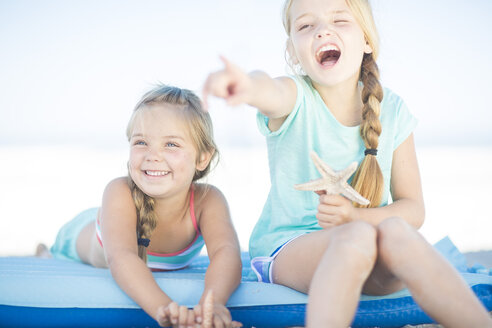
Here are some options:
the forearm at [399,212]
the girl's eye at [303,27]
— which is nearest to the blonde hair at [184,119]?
Answer: the girl's eye at [303,27]

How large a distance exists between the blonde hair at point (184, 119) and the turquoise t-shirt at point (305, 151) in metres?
0.32

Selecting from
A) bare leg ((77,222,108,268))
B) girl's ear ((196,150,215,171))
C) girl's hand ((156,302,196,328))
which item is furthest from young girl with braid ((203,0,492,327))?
bare leg ((77,222,108,268))

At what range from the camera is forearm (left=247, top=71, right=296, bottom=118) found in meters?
1.90

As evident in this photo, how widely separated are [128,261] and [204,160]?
0.76m

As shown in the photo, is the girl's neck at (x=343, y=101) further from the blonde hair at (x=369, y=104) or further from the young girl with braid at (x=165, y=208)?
the young girl with braid at (x=165, y=208)

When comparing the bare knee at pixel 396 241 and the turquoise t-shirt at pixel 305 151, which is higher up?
the turquoise t-shirt at pixel 305 151

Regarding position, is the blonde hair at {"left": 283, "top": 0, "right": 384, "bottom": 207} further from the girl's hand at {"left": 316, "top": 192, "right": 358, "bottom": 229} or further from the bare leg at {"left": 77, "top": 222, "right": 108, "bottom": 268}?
the bare leg at {"left": 77, "top": 222, "right": 108, "bottom": 268}

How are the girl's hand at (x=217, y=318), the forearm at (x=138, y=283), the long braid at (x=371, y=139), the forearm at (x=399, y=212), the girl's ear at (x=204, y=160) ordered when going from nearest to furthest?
the girl's hand at (x=217, y=318), the forearm at (x=138, y=283), the forearm at (x=399, y=212), the long braid at (x=371, y=139), the girl's ear at (x=204, y=160)

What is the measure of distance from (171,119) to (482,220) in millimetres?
4589

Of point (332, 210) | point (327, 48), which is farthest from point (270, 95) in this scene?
point (332, 210)

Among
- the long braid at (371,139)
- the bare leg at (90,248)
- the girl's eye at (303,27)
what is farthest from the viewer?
the bare leg at (90,248)

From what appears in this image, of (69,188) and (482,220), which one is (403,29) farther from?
(69,188)

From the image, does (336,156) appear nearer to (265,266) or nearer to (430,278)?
(265,266)

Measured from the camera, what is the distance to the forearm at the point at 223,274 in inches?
81.4
